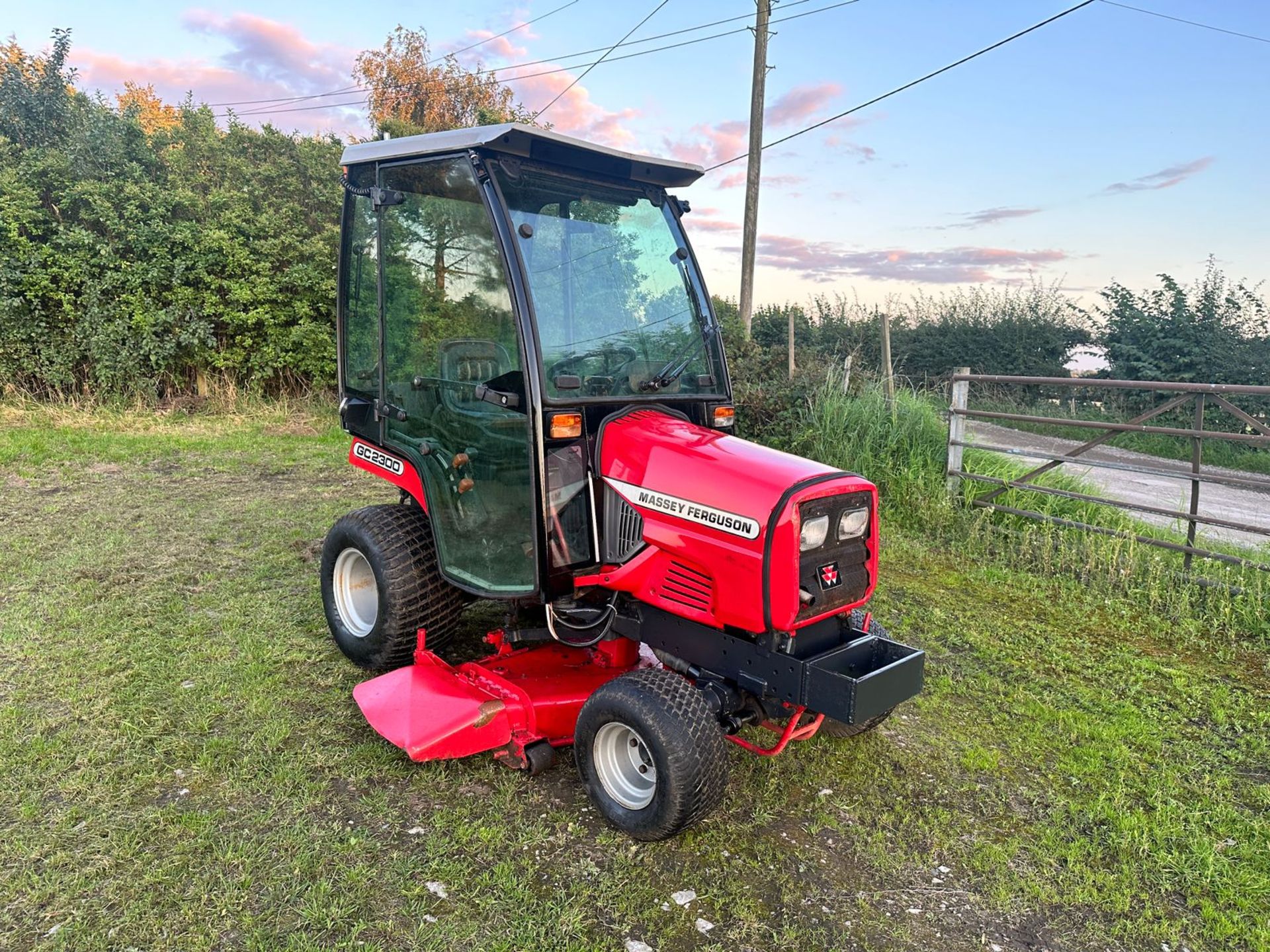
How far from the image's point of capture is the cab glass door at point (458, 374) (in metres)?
3.27

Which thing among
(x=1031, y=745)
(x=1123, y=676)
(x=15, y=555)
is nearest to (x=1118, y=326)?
(x=1123, y=676)

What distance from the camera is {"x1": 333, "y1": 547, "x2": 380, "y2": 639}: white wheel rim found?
4.23 m

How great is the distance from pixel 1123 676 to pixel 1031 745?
108 cm

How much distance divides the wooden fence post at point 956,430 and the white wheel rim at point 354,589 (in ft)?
15.6

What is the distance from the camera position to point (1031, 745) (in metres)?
3.62

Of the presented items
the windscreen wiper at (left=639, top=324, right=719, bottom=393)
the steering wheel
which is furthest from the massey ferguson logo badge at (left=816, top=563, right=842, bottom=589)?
the steering wheel

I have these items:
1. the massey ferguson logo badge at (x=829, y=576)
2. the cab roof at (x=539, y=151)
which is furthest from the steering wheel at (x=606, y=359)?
the massey ferguson logo badge at (x=829, y=576)

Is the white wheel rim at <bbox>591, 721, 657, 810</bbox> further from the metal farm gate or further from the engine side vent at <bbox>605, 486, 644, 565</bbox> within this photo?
the metal farm gate

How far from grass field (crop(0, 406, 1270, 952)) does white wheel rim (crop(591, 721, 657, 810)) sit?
0.15 m

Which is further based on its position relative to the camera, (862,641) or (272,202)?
(272,202)

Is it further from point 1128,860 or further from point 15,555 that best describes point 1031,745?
point 15,555

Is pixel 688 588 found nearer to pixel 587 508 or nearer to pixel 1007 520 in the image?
pixel 587 508

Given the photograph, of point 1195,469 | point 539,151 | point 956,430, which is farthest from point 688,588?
point 956,430

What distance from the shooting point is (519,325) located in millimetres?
3117
